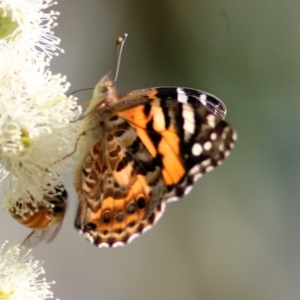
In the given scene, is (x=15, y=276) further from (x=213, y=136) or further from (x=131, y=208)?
(x=213, y=136)

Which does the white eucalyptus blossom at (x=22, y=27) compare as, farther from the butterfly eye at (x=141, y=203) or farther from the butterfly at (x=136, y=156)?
the butterfly eye at (x=141, y=203)

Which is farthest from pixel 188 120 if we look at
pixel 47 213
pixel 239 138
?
pixel 239 138

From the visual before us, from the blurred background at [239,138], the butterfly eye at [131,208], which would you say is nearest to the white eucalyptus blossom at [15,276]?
the butterfly eye at [131,208]

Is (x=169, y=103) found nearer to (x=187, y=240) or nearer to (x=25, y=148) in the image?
(x=25, y=148)

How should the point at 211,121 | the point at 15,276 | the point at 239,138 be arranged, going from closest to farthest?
the point at 211,121 < the point at 15,276 < the point at 239,138

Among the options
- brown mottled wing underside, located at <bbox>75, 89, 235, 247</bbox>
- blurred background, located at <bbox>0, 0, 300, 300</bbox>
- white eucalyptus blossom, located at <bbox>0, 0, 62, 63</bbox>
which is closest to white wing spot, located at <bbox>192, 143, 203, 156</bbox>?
brown mottled wing underside, located at <bbox>75, 89, 235, 247</bbox>

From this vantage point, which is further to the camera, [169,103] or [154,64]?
[154,64]

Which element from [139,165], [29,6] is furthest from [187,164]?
[29,6]
